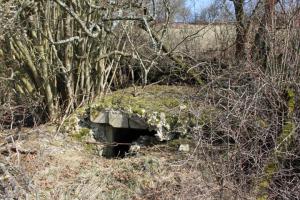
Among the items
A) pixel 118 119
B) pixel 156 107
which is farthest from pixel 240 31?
pixel 118 119

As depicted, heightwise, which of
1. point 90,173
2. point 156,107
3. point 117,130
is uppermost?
point 156,107

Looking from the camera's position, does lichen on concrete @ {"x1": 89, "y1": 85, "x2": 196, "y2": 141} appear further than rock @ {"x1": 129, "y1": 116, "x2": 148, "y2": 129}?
No

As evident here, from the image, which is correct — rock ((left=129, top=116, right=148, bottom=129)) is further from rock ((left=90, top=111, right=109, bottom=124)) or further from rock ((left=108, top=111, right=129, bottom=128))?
rock ((left=90, top=111, right=109, bottom=124))

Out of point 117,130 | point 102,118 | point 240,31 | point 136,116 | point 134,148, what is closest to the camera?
point 134,148

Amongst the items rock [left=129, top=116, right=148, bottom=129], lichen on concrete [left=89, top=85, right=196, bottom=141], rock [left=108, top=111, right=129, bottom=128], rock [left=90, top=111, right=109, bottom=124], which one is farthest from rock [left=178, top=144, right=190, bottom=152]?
rock [left=90, top=111, right=109, bottom=124]

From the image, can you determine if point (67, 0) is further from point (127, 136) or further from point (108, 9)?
point (127, 136)

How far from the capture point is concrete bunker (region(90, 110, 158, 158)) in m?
7.57

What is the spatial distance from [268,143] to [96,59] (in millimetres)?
3359

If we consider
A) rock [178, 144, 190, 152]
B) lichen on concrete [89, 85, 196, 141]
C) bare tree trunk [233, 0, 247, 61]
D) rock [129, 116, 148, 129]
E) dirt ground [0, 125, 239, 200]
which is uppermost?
bare tree trunk [233, 0, 247, 61]

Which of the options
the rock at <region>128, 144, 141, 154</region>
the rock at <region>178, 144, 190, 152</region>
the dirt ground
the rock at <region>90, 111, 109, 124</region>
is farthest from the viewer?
the rock at <region>90, 111, 109, 124</region>

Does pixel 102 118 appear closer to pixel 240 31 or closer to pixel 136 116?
pixel 136 116

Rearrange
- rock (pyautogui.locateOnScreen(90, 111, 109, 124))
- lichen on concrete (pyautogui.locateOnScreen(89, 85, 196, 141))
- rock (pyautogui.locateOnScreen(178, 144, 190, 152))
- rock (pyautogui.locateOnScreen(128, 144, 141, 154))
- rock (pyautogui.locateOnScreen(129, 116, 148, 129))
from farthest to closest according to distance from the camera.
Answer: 1. rock (pyautogui.locateOnScreen(90, 111, 109, 124))
2. rock (pyautogui.locateOnScreen(129, 116, 148, 129))
3. lichen on concrete (pyautogui.locateOnScreen(89, 85, 196, 141))
4. rock (pyautogui.locateOnScreen(128, 144, 141, 154))
5. rock (pyautogui.locateOnScreen(178, 144, 190, 152))

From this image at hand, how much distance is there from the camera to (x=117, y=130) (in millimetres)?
8078

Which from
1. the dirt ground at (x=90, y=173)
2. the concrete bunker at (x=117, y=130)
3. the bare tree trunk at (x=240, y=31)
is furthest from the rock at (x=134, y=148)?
the bare tree trunk at (x=240, y=31)
